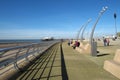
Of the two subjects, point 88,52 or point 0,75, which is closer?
point 0,75

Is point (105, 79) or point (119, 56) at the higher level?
point (119, 56)

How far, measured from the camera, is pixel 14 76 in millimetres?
7727

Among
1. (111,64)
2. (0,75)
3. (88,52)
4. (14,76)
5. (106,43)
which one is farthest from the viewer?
(106,43)

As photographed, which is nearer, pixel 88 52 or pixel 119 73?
pixel 119 73

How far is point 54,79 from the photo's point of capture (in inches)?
287

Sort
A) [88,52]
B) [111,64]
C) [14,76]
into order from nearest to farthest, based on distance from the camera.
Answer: [14,76] → [111,64] → [88,52]

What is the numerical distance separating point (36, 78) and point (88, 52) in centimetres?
1313

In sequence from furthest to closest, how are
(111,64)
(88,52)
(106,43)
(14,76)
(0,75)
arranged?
1. (106,43)
2. (88,52)
3. (111,64)
4. (14,76)
5. (0,75)

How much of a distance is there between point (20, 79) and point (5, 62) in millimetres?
873

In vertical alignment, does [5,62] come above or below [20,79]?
above

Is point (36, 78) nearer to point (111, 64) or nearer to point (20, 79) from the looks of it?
point (20, 79)

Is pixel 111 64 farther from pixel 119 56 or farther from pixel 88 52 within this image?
pixel 88 52

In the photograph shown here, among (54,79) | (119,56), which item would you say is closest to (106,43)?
(119,56)

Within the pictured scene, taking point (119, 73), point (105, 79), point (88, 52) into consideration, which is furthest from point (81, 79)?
point (88, 52)
